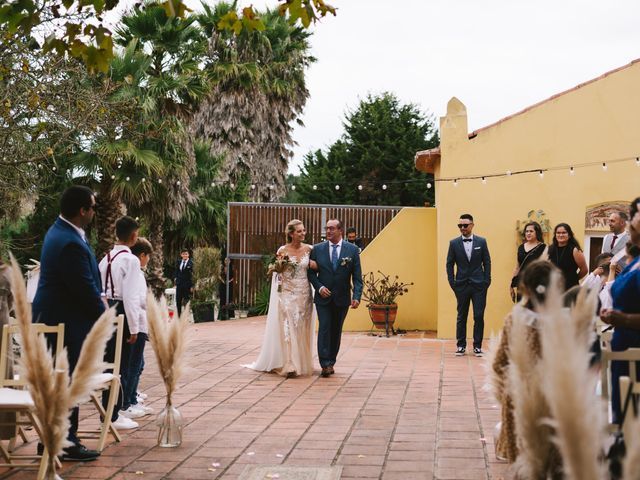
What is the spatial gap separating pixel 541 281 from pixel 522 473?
2.52 metres

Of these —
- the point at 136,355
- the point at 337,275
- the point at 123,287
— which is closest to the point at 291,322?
the point at 337,275

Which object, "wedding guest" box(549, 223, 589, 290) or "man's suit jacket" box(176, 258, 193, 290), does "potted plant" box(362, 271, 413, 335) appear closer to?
"wedding guest" box(549, 223, 589, 290)

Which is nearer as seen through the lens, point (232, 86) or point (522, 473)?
point (522, 473)

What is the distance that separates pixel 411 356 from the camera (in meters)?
13.3

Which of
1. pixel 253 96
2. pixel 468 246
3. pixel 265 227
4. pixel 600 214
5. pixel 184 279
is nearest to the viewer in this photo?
pixel 468 246

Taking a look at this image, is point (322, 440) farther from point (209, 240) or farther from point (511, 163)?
point (209, 240)

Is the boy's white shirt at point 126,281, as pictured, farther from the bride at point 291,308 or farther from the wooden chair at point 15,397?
the bride at point 291,308

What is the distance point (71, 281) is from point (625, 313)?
3.69 meters

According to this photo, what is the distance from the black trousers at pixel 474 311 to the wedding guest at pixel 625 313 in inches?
328

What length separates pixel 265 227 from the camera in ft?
73.6

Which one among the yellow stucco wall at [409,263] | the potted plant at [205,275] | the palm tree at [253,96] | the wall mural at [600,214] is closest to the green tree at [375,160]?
the palm tree at [253,96]

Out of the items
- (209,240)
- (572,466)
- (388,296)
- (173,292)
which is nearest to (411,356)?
(388,296)

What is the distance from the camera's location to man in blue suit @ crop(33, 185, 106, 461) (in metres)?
6.25

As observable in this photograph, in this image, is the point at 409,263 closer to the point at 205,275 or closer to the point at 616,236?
the point at 616,236
